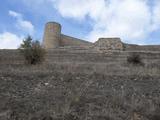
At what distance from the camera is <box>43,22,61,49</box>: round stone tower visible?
3127 centimetres

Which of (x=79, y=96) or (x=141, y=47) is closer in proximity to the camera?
(x=79, y=96)

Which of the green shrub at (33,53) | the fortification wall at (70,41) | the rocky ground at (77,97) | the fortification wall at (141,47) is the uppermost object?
the fortification wall at (70,41)

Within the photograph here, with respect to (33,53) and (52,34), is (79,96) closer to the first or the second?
(33,53)

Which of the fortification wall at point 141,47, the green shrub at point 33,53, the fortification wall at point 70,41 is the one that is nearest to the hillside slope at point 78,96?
the green shrub at point 33,53

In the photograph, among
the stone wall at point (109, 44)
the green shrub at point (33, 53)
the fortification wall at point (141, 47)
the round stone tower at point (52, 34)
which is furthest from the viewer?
the round stone tower at point (52, 34)

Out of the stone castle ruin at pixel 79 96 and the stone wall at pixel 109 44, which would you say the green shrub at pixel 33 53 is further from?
the stone wall at pixel 109 44

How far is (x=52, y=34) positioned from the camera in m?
31.3

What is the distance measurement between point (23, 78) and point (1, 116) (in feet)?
10.3

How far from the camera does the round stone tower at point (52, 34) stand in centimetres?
3127

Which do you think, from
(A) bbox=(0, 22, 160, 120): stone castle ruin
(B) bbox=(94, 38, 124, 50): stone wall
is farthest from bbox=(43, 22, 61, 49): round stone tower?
(A) bbox=(0, 22, 160, 120): stone castle ruin

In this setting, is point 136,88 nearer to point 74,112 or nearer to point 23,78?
point 74,112

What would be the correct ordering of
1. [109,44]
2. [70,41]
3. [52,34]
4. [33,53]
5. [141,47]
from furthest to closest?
[70,41]
[52,34]
[141,47]
[109,44]
[33,53]

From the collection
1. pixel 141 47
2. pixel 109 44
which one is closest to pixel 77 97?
pixel 109 44

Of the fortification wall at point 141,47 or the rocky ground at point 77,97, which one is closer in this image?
the rocky ground at point 77,97
